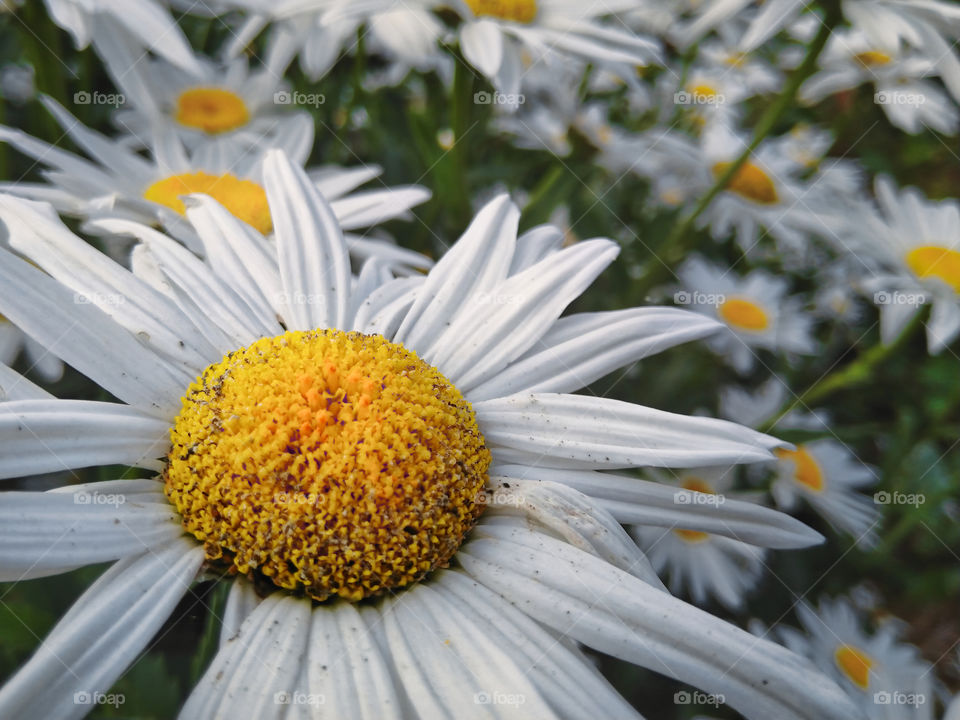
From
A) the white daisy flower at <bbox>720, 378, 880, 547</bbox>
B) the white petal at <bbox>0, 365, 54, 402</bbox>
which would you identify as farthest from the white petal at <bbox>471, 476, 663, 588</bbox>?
the white daisy flower at <bbox>720, 378, 880, 547</bbox>

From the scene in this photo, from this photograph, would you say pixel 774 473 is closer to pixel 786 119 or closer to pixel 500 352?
pixel 500 352

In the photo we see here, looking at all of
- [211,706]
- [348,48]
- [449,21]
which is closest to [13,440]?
[211,706]

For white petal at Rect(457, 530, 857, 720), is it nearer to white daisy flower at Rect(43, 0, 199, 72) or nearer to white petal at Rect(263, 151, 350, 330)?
white petal at Rect(263, 151, 350, 330)

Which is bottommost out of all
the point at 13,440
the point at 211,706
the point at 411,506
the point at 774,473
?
the point at 774,473

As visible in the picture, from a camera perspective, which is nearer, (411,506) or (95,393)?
(411,506)

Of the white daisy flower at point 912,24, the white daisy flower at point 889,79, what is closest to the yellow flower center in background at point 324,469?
the white daisy flower at point 912,24

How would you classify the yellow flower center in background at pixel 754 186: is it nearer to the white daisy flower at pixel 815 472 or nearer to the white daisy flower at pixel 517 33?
the white daisy flower at pixel 815 472
